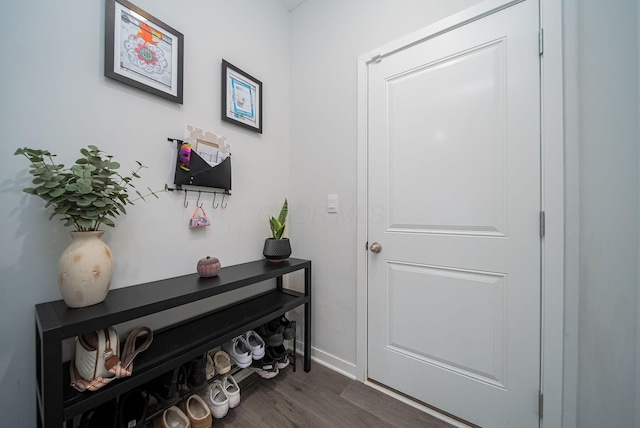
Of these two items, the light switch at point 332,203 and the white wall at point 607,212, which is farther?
the light switch at point 332,203

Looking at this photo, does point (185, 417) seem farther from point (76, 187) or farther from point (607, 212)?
point (607, 212)

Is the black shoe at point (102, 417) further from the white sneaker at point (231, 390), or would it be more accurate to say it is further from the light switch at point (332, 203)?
the light switch at point (332, 203)

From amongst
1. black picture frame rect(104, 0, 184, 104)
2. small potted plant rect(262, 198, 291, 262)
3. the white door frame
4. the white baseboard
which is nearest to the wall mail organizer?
black picture frame rect(104, 0, 184, 104)

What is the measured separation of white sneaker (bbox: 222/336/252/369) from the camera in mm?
1309

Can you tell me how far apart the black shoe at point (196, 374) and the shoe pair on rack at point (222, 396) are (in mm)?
134

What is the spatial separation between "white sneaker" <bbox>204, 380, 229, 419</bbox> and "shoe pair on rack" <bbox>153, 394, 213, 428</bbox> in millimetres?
43

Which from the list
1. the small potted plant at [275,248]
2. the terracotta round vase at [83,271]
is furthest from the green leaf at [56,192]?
the small potted plant at [275,248]

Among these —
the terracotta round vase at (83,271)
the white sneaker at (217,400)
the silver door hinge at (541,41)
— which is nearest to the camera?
the terracotta round vase at (83,271)

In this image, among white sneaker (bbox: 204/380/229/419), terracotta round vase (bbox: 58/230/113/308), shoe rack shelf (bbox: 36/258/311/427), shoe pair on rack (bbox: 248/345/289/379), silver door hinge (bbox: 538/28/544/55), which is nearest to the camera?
shoe rack shelf (bbox: 36/258/311/427)

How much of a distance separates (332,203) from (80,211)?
1.26 metres

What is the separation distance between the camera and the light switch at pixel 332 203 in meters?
1.64

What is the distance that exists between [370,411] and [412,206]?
1.18m

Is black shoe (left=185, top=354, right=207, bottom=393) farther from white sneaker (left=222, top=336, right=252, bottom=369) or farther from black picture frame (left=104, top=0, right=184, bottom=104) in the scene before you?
black picture frame (left=104, top=0, right=184, bottom=104)

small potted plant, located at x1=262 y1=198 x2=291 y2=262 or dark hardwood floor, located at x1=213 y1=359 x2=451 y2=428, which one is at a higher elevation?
small potted plant, located at x1=262 y1=198 x2=291 y2=262
